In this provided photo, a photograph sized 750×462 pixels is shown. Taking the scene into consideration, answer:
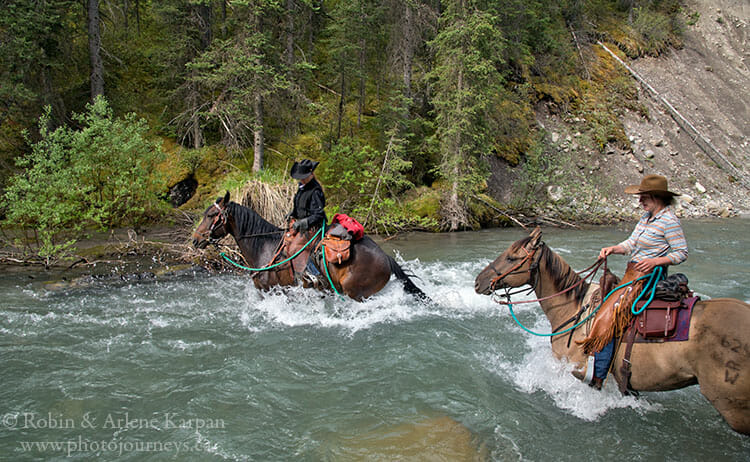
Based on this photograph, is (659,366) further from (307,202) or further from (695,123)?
(695,123)

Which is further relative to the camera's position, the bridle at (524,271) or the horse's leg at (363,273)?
the horse's leg at (363,273)

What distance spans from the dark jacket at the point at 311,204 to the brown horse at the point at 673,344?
3.06m

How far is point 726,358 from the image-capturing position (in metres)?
3.27

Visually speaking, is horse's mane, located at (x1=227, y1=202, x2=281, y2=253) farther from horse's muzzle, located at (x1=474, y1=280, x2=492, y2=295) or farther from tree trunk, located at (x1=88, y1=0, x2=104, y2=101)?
tree trunk, located at (x1=88, y1=0, x2=104, y2=101)

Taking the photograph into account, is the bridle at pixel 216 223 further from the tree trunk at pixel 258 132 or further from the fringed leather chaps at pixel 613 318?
the tree trunk at pixel 258 132

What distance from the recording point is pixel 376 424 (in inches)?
162

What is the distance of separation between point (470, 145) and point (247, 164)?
27.7 ft

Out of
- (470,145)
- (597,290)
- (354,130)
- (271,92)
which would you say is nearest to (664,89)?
(470,145)

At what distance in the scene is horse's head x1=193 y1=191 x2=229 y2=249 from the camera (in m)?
6.60

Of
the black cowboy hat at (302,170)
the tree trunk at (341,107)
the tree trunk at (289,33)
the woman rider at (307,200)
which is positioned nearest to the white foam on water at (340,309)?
the woman rider at (307,200)

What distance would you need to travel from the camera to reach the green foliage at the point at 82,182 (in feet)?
28.3

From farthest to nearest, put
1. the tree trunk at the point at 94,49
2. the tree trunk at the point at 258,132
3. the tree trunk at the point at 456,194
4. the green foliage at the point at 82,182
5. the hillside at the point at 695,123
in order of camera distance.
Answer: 1. the hillside at the point at 695,123
2. the tree trunk at the point at 456,194
3. the tree trunk at the point at 258,132
4. the tree trunk at the point at 94,49
5. the green foliage at the point at 82,182

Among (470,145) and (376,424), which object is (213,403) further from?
A: (470,145)

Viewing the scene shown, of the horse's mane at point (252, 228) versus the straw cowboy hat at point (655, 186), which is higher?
the straw cowboy hat at point (655, 186)
